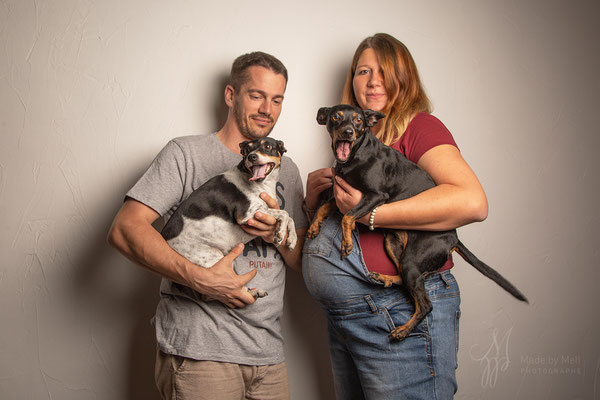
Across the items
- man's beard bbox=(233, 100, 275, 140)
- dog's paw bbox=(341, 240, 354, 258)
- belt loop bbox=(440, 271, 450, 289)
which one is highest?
man's beard bbox=(233, 100, 275, 140)

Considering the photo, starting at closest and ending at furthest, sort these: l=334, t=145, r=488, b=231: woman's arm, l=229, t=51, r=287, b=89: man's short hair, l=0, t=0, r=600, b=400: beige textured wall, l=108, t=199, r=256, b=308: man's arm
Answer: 1. l=334, t=145, r=488, b=231: woman's arm
2. l=108, t=199, r=256, b=308: man's arm
3. l=229, t=51, r=287, b=89: man's short hair
4. l=0, t=0, r=600, b=400: beige textured wall

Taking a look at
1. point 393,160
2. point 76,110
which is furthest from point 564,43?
point 76,110

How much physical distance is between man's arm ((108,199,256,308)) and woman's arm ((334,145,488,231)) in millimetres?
622

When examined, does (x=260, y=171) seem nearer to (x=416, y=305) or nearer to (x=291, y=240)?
(x=291, y=240)

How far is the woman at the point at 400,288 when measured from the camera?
1.74 metres

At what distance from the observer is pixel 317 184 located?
2178mm

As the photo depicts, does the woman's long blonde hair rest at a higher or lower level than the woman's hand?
higher

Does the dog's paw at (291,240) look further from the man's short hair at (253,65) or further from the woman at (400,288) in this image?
the man's short hair at (253,65)

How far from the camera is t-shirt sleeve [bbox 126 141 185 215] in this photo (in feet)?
6.45

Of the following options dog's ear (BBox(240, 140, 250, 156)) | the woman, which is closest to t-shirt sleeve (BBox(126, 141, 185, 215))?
dog's ear (BBox(240, 140, 250, 156))

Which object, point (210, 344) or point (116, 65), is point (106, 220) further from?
point (210, 344)

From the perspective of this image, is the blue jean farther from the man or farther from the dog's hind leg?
the man

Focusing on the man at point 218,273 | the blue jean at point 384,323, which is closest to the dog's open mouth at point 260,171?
the man at point 218,273

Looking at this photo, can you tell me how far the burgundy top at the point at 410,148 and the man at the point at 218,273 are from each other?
0.45m
